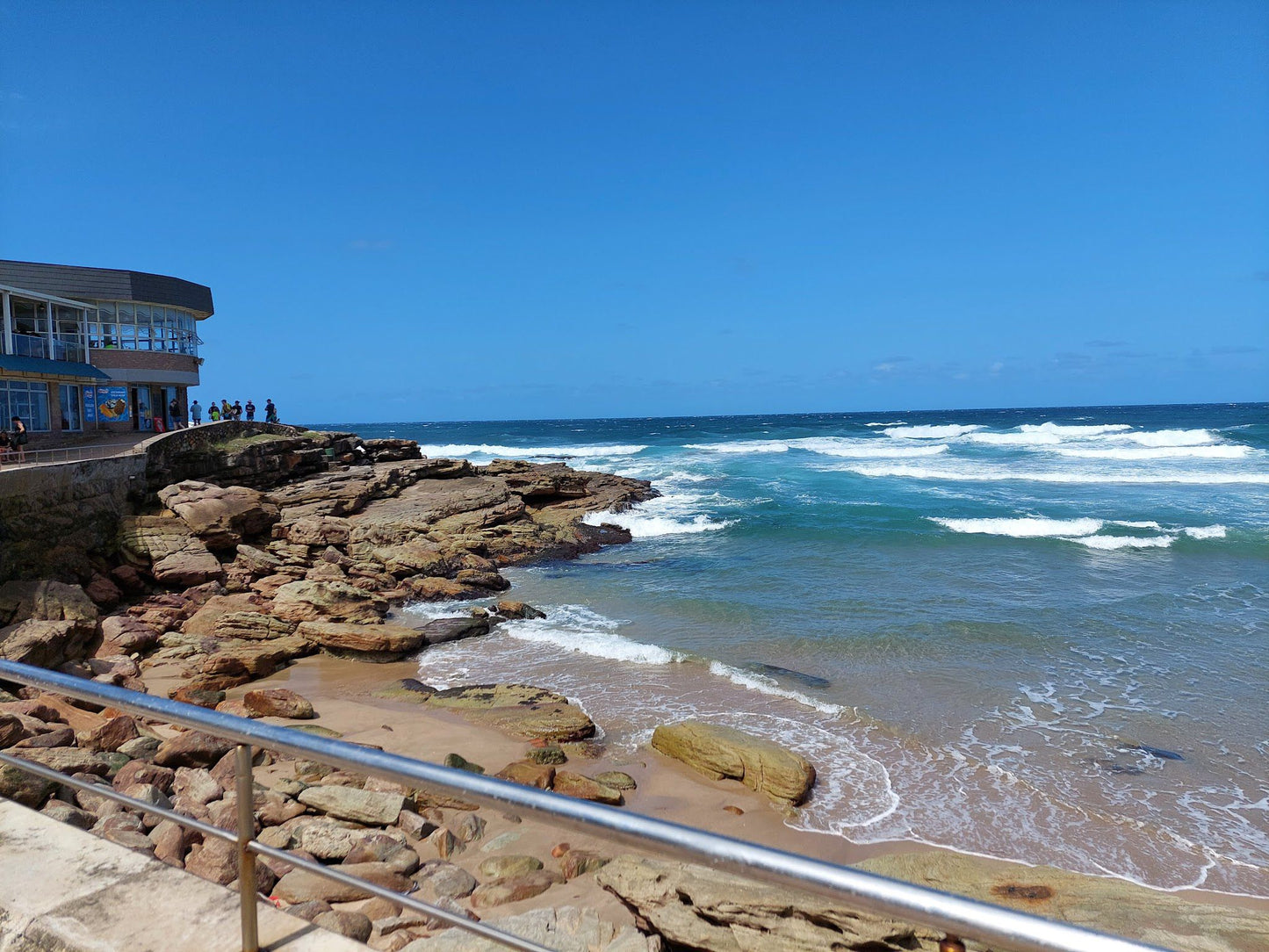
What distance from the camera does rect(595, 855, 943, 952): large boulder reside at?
4820 mm

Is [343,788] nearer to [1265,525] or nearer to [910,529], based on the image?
[910,529]

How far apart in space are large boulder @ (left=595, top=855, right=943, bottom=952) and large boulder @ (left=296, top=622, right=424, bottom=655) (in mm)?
8713

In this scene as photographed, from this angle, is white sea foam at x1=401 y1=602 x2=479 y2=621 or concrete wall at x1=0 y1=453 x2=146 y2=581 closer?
concrete wall at x1=0 y1=453 x2=146 y2=581

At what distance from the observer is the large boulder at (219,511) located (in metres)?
18.2

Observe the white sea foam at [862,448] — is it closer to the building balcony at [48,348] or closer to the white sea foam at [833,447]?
the white sea foam at [833,447]

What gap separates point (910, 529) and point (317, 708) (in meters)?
20.2

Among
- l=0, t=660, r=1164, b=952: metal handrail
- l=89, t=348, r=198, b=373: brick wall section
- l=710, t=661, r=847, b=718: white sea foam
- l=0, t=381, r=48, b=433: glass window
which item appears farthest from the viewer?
l=89, t=348, r=198, b=373: brick wall section

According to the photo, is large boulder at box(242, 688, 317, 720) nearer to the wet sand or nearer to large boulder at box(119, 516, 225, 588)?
the wet sand

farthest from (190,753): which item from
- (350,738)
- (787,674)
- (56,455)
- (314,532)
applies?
(56,455)

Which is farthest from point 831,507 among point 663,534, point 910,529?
point 663,534

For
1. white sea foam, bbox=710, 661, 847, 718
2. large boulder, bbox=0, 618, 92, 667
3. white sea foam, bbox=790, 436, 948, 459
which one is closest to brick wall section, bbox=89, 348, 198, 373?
large boulder, bbox=0, 618, 92, 667

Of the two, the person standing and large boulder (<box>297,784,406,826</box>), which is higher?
the person standing

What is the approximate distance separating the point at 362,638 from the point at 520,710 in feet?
13.6

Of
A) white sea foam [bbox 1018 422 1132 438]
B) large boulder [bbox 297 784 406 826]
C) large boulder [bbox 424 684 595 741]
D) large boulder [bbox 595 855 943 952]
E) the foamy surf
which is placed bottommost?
large boulder [bbox 424 684 595 741]
